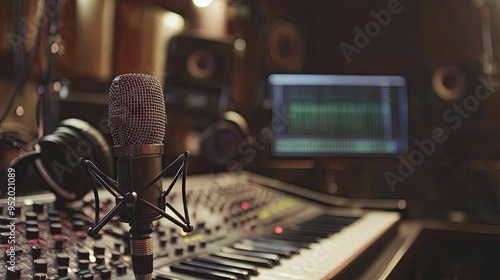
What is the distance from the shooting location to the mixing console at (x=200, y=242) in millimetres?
695

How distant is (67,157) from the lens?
90 centimetres

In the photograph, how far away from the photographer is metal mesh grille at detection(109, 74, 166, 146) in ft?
1.89

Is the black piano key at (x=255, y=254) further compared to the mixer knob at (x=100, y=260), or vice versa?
the black piano key at (x=255, y=254)

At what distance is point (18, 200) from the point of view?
88cm

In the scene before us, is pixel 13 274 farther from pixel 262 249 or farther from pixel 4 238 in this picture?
pixel 262 249

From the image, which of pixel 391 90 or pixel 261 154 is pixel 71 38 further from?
pixel 391 90

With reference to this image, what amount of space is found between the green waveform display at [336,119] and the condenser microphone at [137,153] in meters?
1.83

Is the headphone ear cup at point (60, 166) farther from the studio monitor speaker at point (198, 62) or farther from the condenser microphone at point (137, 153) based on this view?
the studio monitor speaker at point (198, 62)

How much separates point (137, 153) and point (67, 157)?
0.39 meters

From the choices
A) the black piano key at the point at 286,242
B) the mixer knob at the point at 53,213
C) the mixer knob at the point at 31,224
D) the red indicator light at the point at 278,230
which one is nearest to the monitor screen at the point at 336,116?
the red indicator light at the point at 278,230

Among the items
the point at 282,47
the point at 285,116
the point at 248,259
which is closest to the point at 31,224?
the point at 248,259

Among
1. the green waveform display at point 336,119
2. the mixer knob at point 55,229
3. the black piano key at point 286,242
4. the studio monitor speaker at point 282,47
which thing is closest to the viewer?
the mixer knob at point 55,229

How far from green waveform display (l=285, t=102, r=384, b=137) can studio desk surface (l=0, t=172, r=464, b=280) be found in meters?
0.88

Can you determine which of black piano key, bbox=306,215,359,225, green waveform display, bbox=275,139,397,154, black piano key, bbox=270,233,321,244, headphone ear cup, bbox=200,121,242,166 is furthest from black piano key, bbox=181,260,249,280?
green waveform display, bbox=275,139,397,154
